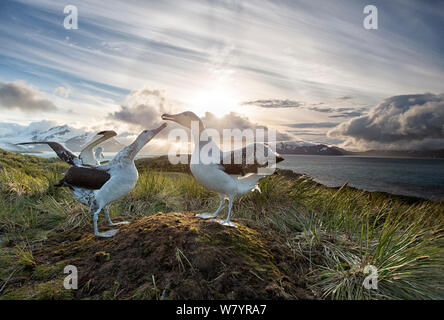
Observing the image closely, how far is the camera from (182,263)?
318cm

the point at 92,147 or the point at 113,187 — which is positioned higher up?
the point at 92,147

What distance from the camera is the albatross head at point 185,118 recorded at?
4.35 metres

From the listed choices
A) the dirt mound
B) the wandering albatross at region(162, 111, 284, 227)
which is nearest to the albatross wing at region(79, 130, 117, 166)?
the wandering albatross at region(162, 111, 284, 227)

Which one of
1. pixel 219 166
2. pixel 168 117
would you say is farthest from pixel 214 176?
pixel 168 117

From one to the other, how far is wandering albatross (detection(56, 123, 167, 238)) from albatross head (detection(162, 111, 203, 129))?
34cm

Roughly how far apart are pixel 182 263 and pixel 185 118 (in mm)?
2406

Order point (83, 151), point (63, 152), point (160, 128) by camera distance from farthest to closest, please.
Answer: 1. point (83, 151)
2. point (63, 152)
3. point (160, 128)

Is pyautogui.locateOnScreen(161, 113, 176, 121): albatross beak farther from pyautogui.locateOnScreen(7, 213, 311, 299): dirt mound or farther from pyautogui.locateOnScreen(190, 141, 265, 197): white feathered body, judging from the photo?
pyautogui.locateOnScreen(7, 213, 311, 299): dirt mound

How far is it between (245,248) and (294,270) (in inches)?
31.9

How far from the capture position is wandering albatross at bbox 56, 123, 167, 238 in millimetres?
4312

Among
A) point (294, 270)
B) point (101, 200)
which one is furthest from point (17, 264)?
point (294, 270)

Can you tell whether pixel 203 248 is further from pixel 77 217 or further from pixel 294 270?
pixel 77 217

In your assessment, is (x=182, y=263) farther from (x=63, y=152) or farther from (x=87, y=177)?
(x=63, y=152)

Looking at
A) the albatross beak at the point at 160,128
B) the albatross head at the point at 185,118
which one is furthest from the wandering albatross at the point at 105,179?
the albatross head at the point at 185,118
